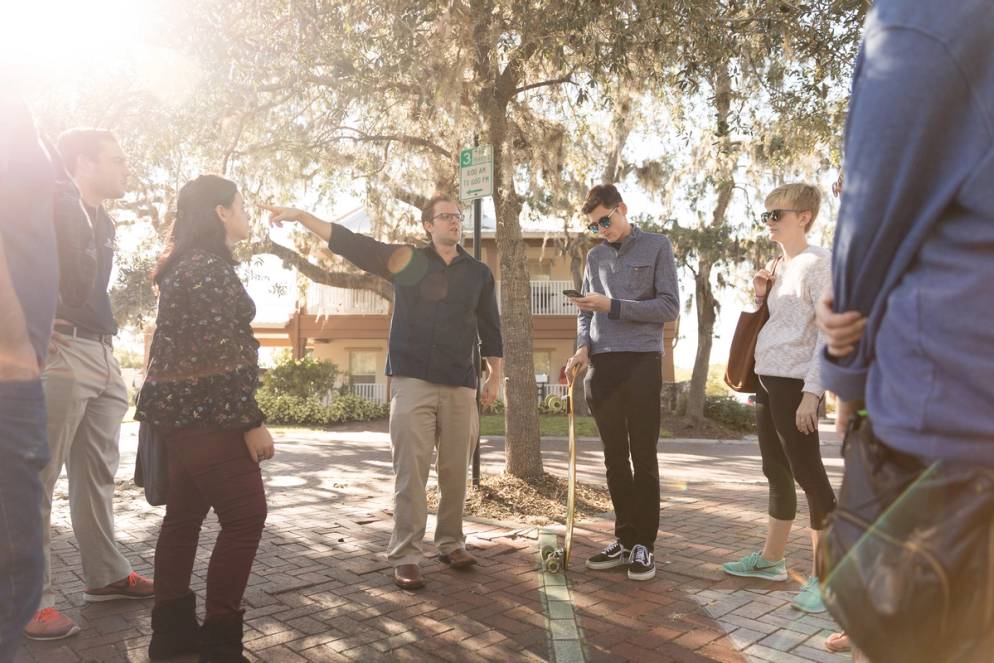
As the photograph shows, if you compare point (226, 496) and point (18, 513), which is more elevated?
point (18, 513)

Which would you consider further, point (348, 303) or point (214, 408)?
point (348, 303)

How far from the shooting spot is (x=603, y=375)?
→ 15.3ft

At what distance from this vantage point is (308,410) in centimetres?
1788

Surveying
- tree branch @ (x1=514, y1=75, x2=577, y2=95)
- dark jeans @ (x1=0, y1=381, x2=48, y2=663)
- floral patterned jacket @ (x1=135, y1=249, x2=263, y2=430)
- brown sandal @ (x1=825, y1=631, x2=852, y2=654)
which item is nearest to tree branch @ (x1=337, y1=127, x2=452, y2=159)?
tree branch @ (x1=514, y1=75, x2=577, y2=95)

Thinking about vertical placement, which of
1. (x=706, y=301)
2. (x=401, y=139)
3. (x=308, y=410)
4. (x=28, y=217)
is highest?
(x=401, y=139)

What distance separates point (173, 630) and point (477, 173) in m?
4.61

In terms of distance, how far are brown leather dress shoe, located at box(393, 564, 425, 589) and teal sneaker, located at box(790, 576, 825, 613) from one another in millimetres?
2001

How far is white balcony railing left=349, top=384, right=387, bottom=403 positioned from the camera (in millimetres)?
23391

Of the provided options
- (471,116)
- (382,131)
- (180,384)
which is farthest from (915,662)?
(382,131)

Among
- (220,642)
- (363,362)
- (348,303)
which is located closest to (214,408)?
(220,642)

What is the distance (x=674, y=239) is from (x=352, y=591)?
13.7 metres

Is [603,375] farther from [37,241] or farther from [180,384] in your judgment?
[37,241]

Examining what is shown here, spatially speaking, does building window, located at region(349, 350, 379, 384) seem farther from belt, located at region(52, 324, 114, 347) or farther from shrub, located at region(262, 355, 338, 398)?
belt, located at region(52, 324, 114, 347)

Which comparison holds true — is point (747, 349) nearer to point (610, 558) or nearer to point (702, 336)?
point (610, 558)
